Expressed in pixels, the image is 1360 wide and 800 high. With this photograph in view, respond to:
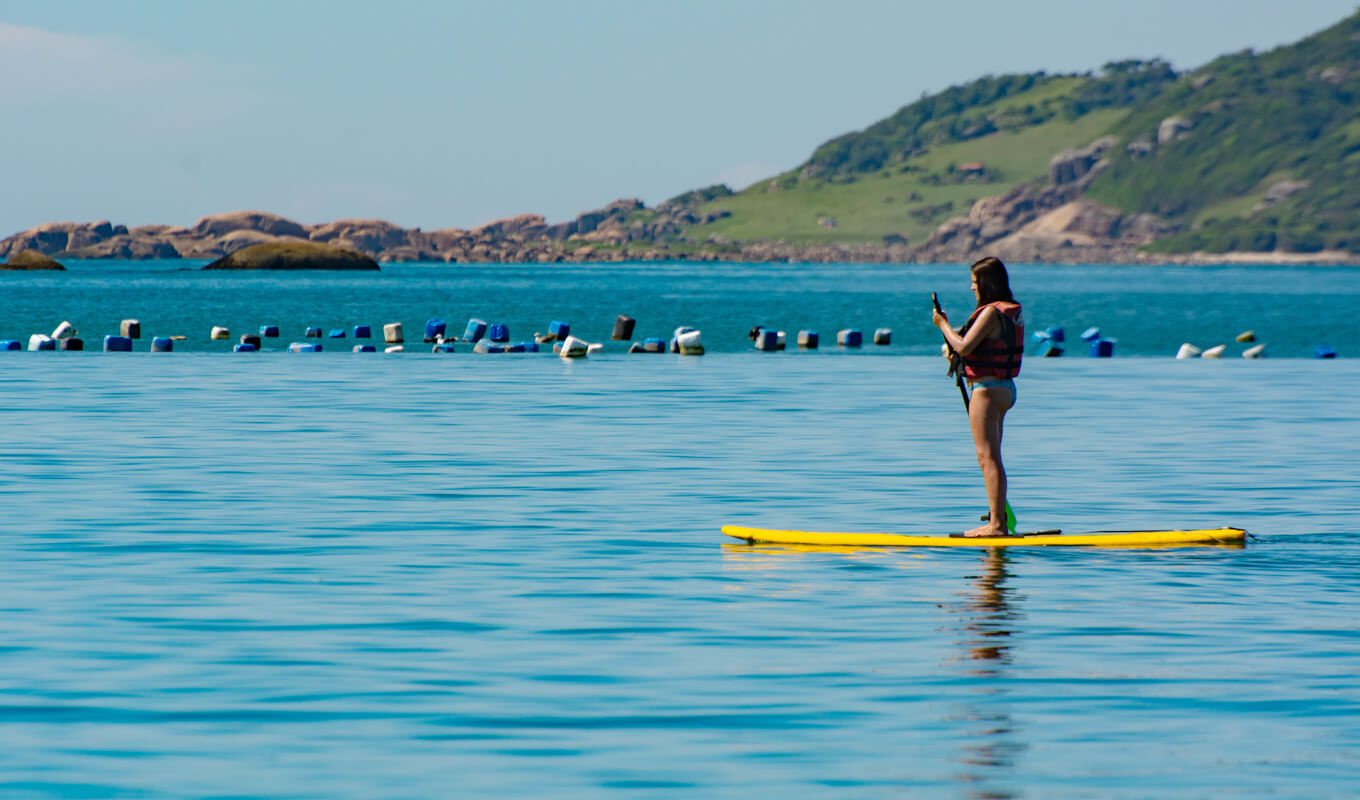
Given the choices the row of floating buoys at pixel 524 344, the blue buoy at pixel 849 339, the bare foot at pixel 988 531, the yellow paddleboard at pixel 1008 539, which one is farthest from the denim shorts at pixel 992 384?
the blue buoy at pixel 849 339

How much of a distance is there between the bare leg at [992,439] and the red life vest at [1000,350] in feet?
0.57

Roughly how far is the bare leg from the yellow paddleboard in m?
0.24

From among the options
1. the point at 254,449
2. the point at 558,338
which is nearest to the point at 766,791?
the point at 254,449

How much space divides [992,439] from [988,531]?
0.90m

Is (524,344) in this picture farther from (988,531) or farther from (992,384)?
(992,384)

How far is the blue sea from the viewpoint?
372 inches

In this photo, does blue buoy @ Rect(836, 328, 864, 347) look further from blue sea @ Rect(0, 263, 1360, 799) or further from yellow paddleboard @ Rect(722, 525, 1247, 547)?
yellow paddleboard @ Rect(722, 525, 1247, 547)

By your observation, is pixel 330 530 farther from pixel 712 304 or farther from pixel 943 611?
pixel 712 304

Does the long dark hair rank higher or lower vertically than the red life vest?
higher

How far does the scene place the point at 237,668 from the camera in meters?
11.6

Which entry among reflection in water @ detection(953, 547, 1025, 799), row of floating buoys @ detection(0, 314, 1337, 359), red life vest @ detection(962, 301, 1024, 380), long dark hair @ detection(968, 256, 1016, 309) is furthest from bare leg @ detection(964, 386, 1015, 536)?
row of floating buoys @ detection(0, 314, 1337, 359)

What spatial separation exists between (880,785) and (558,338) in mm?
59707

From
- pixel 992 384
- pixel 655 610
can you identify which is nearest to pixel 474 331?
pixel 992 384

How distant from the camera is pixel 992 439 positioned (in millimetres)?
16672
